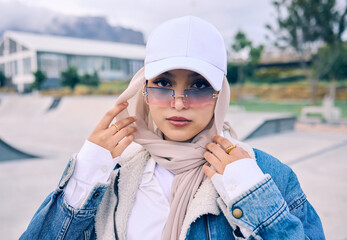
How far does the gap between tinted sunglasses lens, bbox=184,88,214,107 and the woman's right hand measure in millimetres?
279

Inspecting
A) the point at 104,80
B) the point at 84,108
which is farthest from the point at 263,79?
the point at 84,108

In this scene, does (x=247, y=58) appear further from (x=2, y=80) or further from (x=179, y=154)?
(x=2, y=80)

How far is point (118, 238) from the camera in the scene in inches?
45.1

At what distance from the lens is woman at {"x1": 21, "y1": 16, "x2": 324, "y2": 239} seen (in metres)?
1.08

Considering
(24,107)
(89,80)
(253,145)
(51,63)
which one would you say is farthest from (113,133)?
(51,63)

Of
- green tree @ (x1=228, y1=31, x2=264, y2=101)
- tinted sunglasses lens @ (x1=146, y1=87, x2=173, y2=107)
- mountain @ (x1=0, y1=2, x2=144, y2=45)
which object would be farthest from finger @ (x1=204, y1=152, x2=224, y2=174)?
mountain @ (x1=0, y1=2, x2=144, y2=45)

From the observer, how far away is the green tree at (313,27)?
69.7 ft

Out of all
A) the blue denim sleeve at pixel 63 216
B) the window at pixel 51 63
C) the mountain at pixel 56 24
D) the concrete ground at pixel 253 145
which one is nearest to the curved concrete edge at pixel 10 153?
the concrete ground at pixel 253 145

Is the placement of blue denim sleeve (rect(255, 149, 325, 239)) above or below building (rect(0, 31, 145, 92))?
below

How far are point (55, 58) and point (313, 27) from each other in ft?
88.2

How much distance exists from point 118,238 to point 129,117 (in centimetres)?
48

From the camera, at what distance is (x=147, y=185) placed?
4.08 ft

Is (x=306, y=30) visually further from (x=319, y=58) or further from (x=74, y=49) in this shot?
(x=74, y=49)

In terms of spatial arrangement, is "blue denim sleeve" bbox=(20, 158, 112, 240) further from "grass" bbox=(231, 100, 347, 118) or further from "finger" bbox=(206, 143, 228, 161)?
"grass" bbox=(231, 100, 347, 118)
